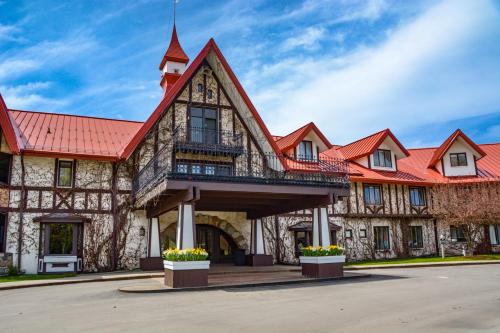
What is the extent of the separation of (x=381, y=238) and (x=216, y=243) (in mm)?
10461

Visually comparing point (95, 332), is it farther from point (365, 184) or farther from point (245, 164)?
point (365, 184)

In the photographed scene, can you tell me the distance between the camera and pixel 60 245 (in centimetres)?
1830

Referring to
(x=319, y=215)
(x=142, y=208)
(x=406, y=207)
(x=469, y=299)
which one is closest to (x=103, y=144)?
(x=142, y=208)

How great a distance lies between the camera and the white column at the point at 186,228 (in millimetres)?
12875

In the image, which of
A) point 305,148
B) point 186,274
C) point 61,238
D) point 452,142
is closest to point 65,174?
point 61,238

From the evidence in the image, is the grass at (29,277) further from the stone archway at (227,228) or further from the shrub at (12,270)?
the stone archway at (227,228)

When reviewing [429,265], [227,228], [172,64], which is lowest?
[429,265]

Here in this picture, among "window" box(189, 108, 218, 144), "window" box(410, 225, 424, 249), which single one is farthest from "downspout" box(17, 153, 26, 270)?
"window" box(410, 225, 424, 249)

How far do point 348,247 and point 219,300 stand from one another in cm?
1629

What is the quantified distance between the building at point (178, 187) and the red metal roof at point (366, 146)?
1.49m

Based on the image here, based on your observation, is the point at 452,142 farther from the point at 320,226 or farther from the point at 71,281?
the point at 71,281

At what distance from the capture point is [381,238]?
26.3 metres

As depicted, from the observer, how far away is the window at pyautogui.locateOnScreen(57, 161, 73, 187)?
61.4 ft

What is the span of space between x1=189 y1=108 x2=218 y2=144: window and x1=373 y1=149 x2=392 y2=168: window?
11.2 meters
